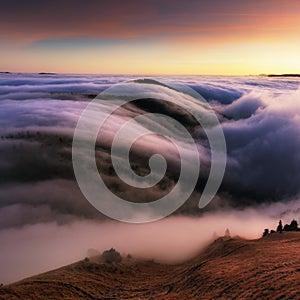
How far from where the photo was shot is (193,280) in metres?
27.5

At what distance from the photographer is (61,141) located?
12462cm

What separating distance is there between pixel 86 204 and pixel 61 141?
35.3 meters

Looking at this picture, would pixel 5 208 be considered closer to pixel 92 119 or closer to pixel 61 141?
pixel 61 141

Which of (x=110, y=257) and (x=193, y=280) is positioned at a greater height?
(x=193, y=280)

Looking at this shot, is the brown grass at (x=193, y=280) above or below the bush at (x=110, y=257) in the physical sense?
above

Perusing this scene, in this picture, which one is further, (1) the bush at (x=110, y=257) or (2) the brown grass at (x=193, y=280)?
(1) the bush at (x=110, y=257)

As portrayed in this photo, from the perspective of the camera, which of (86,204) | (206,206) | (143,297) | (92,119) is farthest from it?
(92,119)

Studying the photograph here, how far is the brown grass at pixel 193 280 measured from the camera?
2227 centimetres

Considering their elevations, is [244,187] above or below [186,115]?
below

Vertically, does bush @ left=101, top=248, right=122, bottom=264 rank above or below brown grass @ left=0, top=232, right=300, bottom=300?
below

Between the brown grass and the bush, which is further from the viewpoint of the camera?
the bush

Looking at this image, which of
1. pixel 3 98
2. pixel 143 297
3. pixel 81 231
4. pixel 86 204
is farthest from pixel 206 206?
pixel 3 98

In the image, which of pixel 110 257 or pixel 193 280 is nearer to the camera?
pixel 193 280

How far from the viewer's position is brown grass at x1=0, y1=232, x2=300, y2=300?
73.0ft
